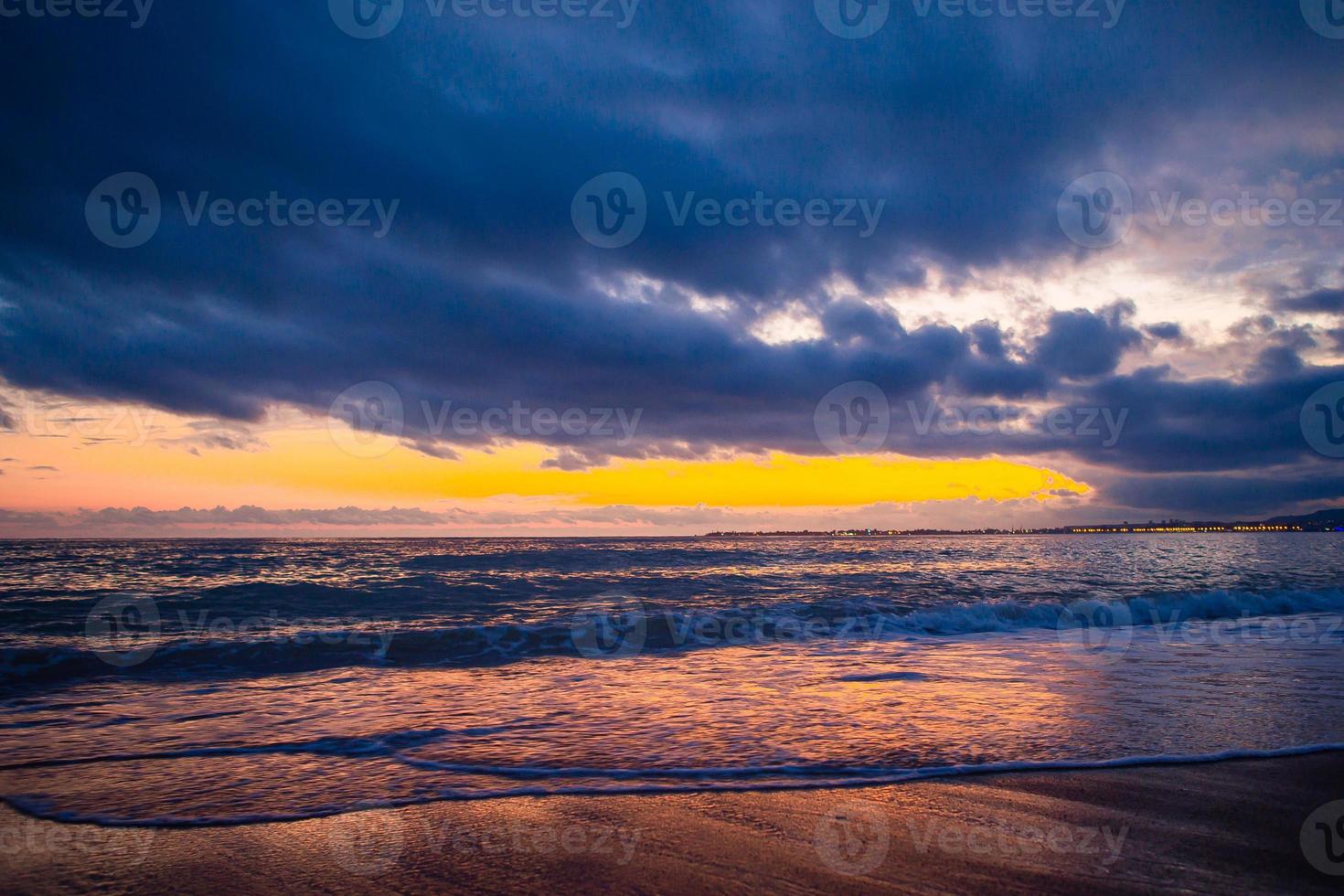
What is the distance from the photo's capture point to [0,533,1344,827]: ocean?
5.76 m

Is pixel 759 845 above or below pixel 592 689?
above

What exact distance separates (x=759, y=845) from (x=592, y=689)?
220 inches

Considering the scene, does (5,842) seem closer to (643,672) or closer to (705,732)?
(705,732)

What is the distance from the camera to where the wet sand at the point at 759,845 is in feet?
12.3

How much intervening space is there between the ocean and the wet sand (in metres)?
0.45

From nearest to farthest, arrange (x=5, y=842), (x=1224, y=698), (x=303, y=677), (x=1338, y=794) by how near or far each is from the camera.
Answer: (x=5, y=842) → (x=1338, y=794) → (x=1224, y=698) → (x=303, y=677)

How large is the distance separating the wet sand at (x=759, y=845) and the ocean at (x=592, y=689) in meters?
0.45

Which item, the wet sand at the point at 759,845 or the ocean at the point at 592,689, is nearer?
the wet sand at the point at 759,845

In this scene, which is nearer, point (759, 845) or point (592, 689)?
point (759, 845)

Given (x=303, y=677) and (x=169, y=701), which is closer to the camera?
(x=169, y=701)

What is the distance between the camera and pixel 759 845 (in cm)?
423

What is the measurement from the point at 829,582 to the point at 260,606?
751 inches

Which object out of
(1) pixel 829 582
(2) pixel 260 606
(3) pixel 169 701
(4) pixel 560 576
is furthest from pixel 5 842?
(1) pixel 829 582

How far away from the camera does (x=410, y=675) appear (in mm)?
10922
